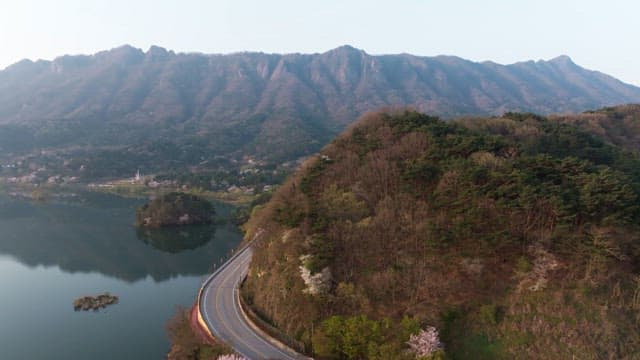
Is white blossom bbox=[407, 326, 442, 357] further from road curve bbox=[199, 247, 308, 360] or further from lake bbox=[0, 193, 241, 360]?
lake bbox=[0, 193, 241, 360]

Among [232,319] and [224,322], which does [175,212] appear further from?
[224,322]

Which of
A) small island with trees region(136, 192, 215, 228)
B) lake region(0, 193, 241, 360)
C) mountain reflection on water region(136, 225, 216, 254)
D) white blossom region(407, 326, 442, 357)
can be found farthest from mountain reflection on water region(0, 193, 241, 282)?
white blossom region(407, 326, 442, 357)

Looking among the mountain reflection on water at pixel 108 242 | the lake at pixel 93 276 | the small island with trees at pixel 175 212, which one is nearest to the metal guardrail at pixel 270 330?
the lake at pixel 93 276

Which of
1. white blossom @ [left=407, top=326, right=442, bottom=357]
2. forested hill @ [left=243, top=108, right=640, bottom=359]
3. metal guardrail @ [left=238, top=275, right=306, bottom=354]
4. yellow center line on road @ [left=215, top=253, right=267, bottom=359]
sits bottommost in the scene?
yellow center line on road @ [left=215, top=253, right=267, bottom=359]

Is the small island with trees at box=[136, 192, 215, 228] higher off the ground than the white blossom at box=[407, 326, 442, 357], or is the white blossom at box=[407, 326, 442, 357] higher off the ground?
the white blossom at box=[407, 326, 442, 357]

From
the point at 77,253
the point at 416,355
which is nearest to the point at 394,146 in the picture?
the point at 416,355

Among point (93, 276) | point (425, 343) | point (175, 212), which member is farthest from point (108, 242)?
point (425, 343)

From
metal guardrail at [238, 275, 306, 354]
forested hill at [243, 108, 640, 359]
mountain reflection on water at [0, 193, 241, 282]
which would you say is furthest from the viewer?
mountain reflection on water at [0, 193, 241, 282]

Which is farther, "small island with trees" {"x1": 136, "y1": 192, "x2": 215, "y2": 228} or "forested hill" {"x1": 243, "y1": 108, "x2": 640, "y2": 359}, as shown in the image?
"small island with trees" {"x1": 136, "y1": 192, "x2": 215, "y2": 228}
